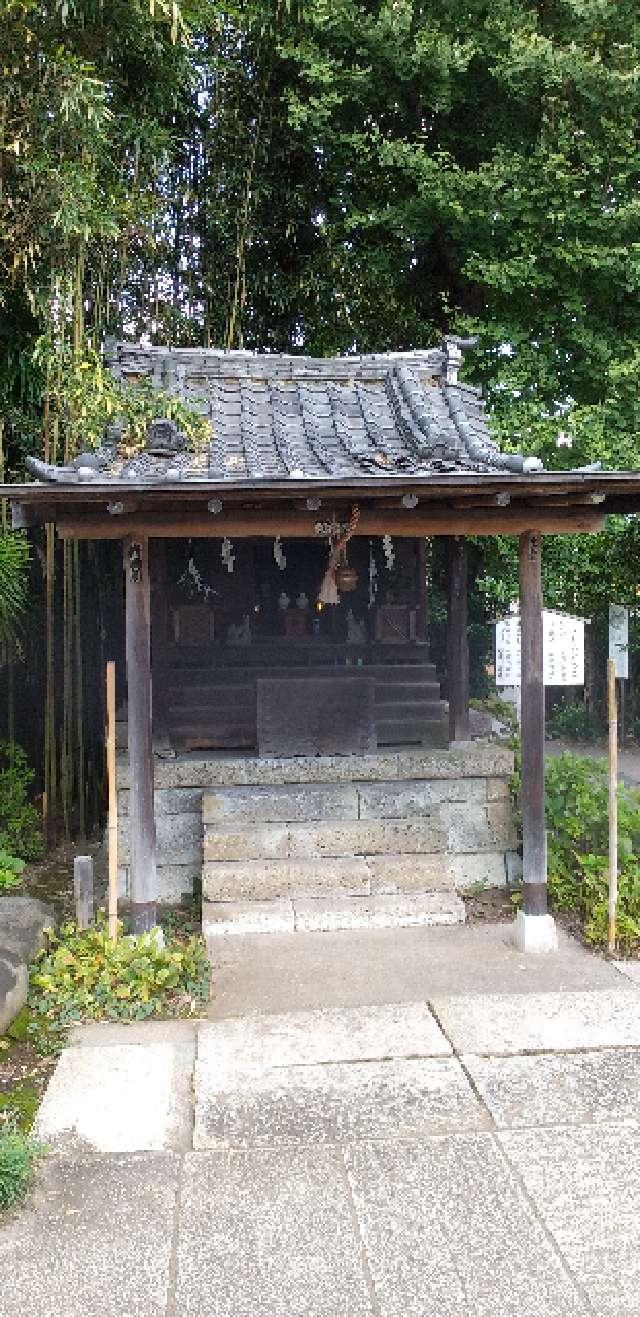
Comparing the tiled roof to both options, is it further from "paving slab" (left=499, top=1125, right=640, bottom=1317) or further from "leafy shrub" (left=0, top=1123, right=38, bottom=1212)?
"paving slab" (left=499, top=1125, right=640, bottom=1317)

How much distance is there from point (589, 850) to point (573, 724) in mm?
8747

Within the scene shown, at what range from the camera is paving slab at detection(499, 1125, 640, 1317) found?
2.80 m

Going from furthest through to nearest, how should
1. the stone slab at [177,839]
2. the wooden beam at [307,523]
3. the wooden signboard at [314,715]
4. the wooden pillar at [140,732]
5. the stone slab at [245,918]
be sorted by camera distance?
the wooden signboard at [314,715], the stone slab at [177,839], the stone slab at [245,918], the wooden pillar at [140,732], the wooden beam at [307,523]

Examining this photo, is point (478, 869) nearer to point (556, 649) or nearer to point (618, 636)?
point (556, 649)

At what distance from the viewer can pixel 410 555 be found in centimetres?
857

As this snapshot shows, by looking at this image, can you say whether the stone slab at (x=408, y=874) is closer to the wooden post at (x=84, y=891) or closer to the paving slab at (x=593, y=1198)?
the wooden post at (x=84, y=891)

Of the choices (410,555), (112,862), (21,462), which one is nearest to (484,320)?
(410,555)

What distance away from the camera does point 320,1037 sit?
456 cm

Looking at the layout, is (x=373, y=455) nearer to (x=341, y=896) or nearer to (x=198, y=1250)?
(x=341, y=896)

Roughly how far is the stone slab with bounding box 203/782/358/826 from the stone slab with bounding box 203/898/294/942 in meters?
0.73

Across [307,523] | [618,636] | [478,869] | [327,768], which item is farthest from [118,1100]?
[618,636]

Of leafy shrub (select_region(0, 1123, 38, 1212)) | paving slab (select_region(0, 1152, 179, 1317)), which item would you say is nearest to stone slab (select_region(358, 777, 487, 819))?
paving slab (select_region(0, 1152, 179, 1317))

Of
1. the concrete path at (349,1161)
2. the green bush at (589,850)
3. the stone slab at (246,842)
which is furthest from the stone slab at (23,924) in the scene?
the green bush at (589,850)

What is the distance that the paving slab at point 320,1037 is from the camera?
4328 mm
